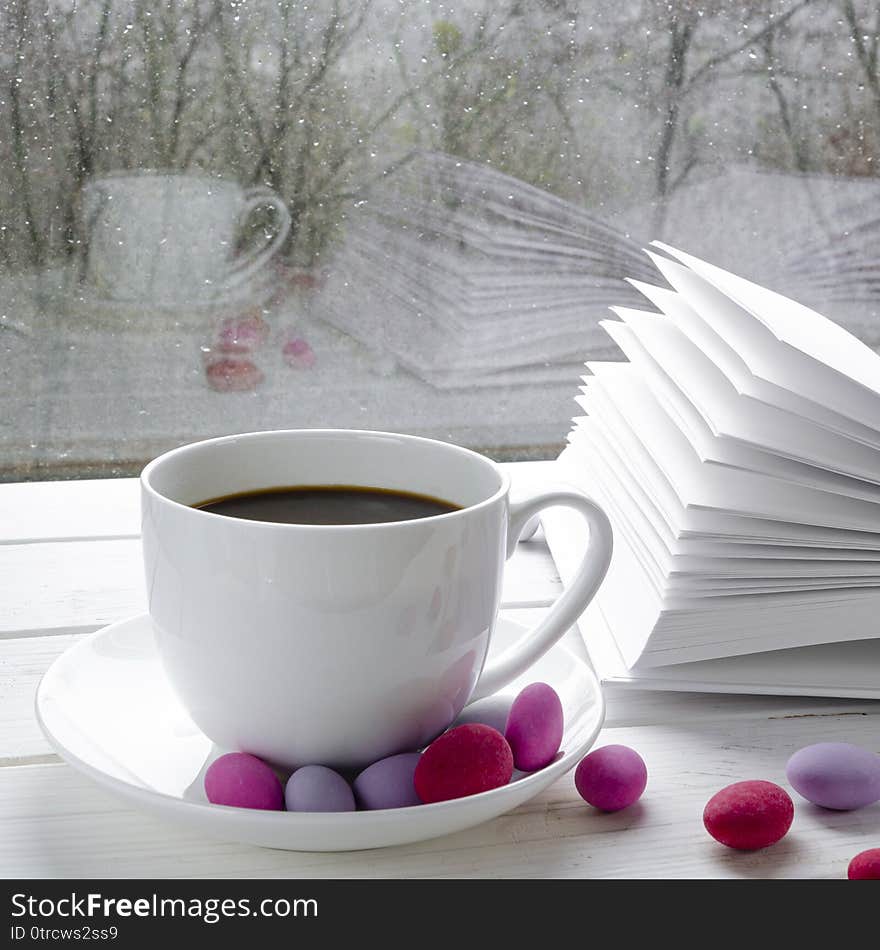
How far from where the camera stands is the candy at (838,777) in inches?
17.4

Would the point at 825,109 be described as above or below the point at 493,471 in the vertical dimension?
above

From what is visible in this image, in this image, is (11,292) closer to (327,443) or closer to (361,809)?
(327,443)

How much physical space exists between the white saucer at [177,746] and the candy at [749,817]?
6 cm

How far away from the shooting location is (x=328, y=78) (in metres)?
1.26

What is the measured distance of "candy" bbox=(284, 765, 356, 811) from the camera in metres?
0.40

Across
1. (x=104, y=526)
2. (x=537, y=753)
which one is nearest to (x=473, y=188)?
(x=104, y=526)

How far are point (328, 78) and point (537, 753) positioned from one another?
1004 millimetres

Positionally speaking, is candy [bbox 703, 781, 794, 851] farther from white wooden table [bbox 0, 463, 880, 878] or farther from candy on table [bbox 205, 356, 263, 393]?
candy on table [bbox 205, 356, 263, 393]

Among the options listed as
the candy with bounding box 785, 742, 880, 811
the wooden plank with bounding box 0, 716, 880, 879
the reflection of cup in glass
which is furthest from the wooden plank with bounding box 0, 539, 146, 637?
the reflection of cup in glass

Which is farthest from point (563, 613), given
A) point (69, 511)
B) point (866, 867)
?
point (69, 511)

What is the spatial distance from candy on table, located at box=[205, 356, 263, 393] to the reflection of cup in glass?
0.28ft

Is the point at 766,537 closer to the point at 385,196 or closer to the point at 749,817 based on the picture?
the point at 749,817

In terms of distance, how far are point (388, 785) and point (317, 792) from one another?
0.09ft

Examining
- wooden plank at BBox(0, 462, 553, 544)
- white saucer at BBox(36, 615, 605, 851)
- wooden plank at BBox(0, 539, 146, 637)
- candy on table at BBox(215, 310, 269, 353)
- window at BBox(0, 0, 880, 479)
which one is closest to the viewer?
white saucer at BBox(36, 615, 605, 851)
